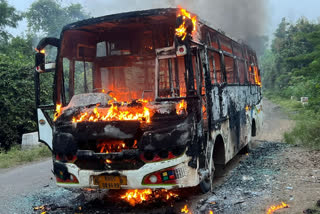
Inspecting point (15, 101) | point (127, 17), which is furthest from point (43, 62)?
point (15, 101)

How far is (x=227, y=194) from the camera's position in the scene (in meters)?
5.40

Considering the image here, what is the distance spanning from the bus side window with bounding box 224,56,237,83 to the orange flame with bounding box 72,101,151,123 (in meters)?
2.94

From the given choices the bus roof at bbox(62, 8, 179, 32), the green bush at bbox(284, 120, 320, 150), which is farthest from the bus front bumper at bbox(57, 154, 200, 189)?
the green bush at bbox(284, 120, 320, 150)

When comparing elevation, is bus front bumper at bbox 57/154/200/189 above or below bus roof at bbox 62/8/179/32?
below

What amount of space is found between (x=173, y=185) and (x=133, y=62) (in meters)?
2.50

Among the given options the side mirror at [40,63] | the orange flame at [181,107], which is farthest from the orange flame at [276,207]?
the side mirror at [40,63]

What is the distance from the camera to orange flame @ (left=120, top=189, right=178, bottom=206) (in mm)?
5320

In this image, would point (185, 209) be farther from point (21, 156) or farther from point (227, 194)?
point (21, 156)

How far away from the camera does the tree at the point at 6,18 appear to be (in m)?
21.4

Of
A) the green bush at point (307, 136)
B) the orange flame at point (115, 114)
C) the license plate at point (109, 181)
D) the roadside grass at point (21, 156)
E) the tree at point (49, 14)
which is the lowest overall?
the roadside grass at point (21, 156)

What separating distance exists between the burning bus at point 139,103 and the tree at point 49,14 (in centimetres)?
2605

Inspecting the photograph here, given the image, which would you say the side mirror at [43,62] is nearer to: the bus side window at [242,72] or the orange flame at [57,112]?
the orange flame at [57,112]

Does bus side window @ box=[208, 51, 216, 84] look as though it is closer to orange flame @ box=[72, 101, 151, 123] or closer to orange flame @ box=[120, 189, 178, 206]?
orange flame @ box=[72, 101, 151, 123]

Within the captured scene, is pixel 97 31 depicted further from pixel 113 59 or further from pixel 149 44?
pixel 149 44
